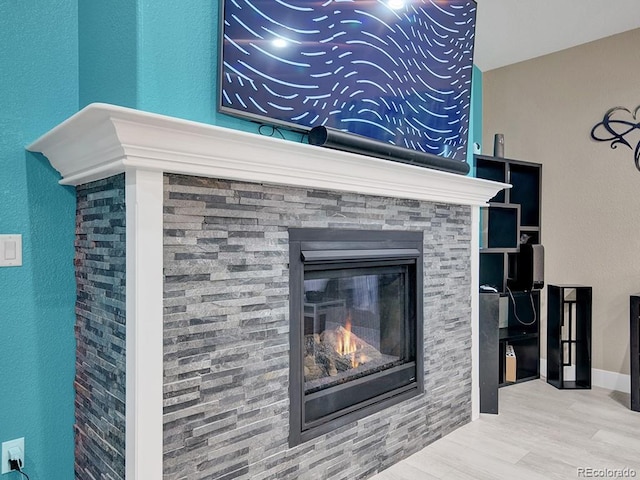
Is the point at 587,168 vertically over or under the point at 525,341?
over

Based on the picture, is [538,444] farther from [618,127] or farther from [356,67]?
[618,127]

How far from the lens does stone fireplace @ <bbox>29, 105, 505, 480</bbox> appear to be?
4.22 ft

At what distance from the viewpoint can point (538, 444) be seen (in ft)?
7.75

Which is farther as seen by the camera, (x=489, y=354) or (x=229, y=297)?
(x=489, y=354)

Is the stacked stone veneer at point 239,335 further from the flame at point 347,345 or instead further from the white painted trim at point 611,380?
the white painted trim at point 611,380

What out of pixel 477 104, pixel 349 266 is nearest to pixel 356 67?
pixel 349 266

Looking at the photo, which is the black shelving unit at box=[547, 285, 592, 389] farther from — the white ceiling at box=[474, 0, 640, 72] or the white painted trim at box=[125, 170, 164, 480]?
the white painted trim at box=[125, 170, 164, 480]

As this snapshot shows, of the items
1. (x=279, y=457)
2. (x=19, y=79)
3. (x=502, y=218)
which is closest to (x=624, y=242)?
(x=502, y=218)

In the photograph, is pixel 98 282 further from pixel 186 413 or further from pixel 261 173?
pixel 261 173

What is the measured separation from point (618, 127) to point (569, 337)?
5.18 feet

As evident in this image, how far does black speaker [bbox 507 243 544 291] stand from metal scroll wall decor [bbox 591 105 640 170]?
3.01ft

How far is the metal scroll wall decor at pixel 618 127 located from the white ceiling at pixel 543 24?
577 millimetres

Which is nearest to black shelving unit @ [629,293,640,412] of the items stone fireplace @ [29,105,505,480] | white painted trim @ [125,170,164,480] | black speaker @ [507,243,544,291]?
black speaker @ [507,243,544,291]

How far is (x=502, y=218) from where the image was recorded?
3.57 meters
